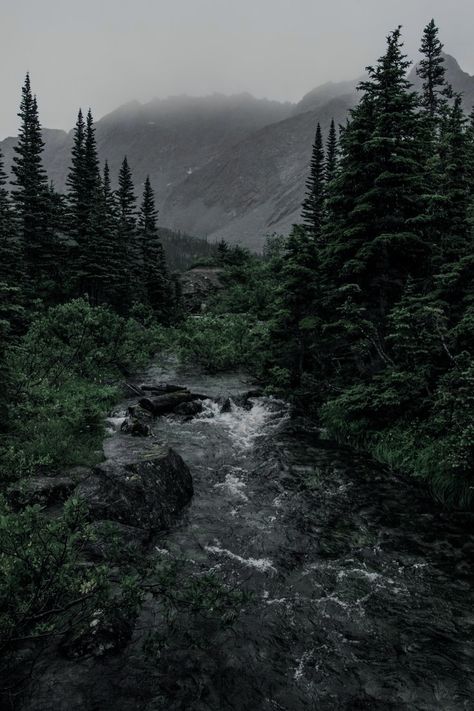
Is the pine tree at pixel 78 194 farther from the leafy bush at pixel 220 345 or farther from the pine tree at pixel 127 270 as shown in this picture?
the leafy bush at pixel 220 345

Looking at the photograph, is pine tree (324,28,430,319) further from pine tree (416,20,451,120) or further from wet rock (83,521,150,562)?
pine tree (416,20,451,120)

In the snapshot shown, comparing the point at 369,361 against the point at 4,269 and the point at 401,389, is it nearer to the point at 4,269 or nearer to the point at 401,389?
the point at 401,389

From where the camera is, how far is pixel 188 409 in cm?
2072

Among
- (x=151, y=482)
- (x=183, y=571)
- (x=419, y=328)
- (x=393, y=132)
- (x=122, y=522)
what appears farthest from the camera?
(x=393, y=132)

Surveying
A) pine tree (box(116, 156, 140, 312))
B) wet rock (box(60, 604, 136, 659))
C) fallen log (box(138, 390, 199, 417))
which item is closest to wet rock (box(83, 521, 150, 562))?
wet rock (box(60, 604, 136, 659))

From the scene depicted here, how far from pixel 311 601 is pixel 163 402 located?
544 inches

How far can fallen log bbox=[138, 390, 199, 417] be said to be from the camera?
66.3ft

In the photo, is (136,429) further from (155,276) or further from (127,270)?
(155,276)

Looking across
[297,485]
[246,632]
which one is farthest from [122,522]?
[297,485]

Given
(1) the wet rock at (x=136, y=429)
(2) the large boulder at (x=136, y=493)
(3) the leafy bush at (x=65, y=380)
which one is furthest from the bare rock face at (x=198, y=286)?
(2) the large boulder at (x=136, y=493)

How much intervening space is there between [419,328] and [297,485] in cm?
675

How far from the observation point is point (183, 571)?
28.3ft

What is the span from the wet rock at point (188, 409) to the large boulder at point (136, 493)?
29.1ft

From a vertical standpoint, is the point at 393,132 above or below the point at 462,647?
above
